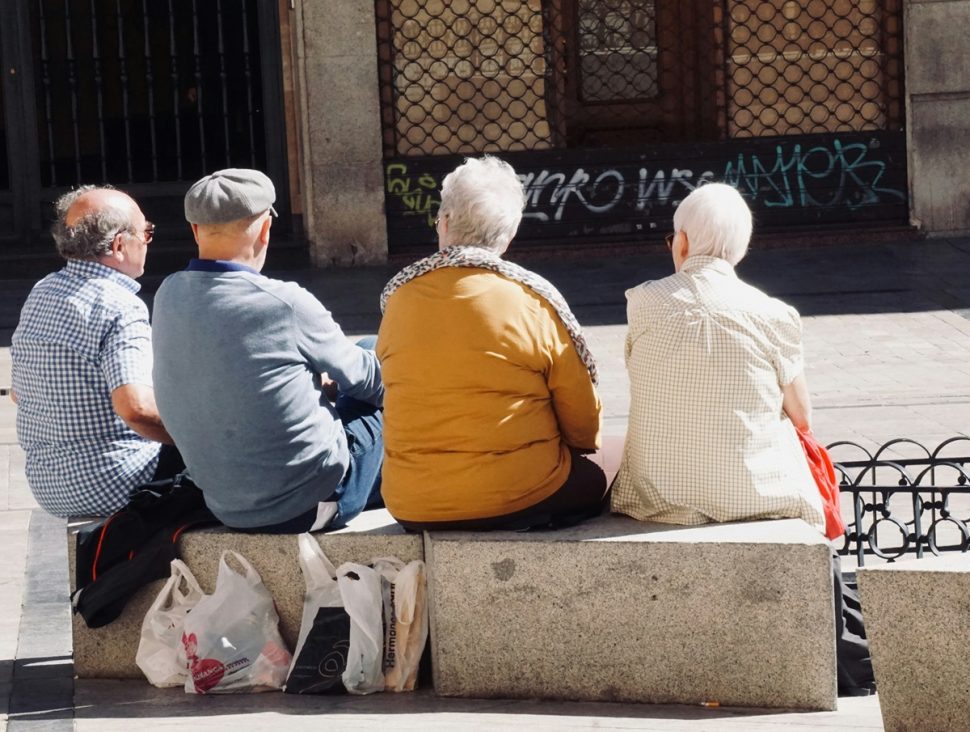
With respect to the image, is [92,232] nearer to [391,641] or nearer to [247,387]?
[247,387]

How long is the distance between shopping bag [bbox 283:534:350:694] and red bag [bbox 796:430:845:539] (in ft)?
4.23

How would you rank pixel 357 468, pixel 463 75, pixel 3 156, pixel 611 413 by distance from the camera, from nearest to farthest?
pixel 357 468 → pixel 611 413 → pixel 3 156 → pixel 463 75

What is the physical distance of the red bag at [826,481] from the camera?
4.50 m

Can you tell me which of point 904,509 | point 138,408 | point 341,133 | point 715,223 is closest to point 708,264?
point 715,223

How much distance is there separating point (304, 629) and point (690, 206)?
4.88ft

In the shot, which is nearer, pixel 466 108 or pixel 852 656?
pixel 852 656

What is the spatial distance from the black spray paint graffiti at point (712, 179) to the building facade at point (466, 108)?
1 cm

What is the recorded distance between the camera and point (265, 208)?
4516 millimetres

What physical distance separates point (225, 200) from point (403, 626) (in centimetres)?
120

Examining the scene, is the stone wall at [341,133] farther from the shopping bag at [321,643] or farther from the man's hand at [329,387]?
the shopping bag at [321,643]

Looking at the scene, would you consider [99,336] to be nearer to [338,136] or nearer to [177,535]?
[177,535]

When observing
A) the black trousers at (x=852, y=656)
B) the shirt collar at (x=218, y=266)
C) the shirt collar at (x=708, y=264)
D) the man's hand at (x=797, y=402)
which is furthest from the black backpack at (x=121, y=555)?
the black trousers at (x=852, y=656)

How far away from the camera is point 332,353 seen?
4504mm

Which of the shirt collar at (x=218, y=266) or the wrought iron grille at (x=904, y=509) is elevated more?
the shirt collar at (x=218, y=266)
